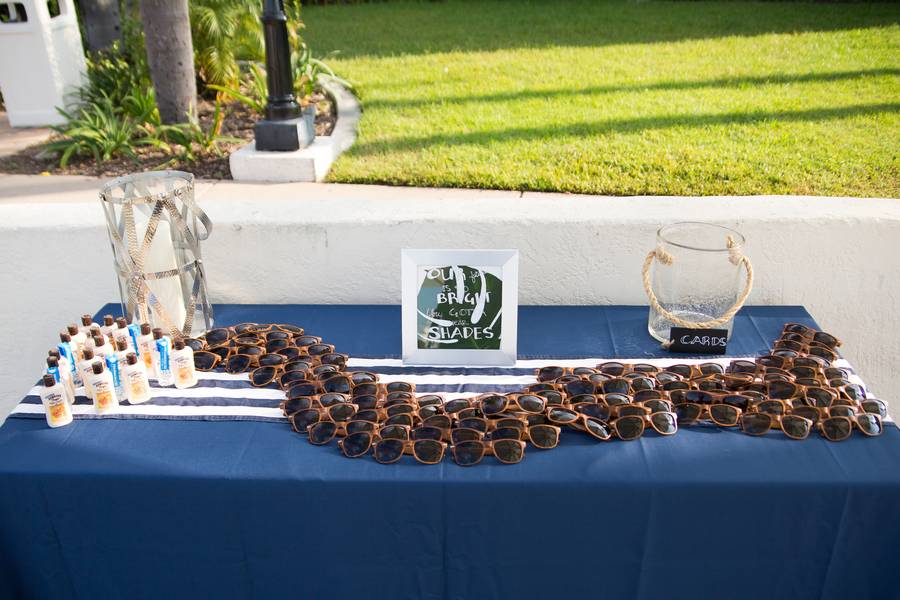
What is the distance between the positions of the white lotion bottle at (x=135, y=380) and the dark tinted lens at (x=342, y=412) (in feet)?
1.63

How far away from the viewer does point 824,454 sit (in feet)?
5.85

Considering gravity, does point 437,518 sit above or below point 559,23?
below

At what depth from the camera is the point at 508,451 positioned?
179cm

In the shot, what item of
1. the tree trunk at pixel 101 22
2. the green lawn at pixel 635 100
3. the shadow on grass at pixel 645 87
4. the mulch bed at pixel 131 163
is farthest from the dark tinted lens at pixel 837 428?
the tree trunk at pixel 101 22

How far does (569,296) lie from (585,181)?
2002mm

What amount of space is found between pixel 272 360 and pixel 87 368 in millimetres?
475

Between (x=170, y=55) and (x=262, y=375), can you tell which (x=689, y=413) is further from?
(x=170, y=55)

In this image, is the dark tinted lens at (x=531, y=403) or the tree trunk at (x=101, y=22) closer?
the dark tinted lens at (x=531, y=403)

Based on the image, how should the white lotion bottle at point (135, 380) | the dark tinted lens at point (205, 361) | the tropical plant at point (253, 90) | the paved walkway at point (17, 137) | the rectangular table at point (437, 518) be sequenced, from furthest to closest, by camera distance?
the paved walkway at point (17, 137) < the tropical plant at point (253, 90) < the dark tinted lens at point (205, 361) < the white lotion bottle at point (135, 380) < the rectangular table at point (437, 518)

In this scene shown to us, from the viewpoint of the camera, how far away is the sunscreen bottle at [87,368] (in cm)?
193

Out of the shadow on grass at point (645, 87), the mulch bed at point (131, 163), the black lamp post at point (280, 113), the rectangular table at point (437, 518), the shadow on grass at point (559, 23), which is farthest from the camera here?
the shadow on grass at point (559, 23)

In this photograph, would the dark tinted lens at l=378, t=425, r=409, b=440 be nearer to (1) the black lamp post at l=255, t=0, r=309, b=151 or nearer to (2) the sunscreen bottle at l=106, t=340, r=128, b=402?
(2) the sunscreen bottle at l=106, t=340, r=128, b=402

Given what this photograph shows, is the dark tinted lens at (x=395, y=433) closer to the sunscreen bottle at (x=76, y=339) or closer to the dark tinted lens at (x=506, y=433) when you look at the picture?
the dark tinted lens at (x=506, y=433)

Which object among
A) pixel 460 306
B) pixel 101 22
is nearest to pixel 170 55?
pixel 101 22
